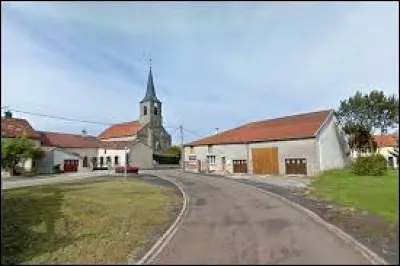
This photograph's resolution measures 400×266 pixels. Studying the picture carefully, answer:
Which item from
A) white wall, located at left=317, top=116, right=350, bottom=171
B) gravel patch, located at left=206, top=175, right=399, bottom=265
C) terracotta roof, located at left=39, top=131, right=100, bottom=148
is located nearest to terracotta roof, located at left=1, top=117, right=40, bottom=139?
terracotta roof, located at left=39, top=131, right=100, bottom=148

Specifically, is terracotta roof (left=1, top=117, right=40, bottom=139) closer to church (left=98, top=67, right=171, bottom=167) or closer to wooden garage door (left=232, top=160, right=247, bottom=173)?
wooden garage door (left=232, top=160, right=247, bottom=173)

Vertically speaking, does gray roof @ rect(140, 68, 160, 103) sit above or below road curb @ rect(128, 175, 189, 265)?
above

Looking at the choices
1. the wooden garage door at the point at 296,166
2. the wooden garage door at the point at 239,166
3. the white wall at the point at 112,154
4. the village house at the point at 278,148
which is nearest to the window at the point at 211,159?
the village house at the point at 278,148

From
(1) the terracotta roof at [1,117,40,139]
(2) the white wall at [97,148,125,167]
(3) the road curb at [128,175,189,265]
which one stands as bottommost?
(3) the road curb at [128,175,189,265]

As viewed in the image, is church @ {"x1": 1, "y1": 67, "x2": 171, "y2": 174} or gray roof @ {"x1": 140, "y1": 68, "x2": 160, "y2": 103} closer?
church @ {"x1": 1, "y1": 67, "x2": 171, "y2": 174}

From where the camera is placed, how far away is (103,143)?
2724 inches

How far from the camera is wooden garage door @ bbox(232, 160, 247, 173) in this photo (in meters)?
47.3

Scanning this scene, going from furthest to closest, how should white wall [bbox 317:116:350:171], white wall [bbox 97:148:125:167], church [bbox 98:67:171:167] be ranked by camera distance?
church [bbox 98:67:171:167] → white wall [bbox 97:148:125:167] → white wall [bbox 317:116:350:171]

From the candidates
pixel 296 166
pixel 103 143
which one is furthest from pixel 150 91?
pixel 296 166

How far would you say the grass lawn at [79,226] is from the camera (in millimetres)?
9453

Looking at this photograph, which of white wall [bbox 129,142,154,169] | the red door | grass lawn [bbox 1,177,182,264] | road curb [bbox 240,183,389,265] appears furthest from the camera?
white wall [bbox 129,142,154,169]

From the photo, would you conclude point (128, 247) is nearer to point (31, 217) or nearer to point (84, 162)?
point (31, 217)

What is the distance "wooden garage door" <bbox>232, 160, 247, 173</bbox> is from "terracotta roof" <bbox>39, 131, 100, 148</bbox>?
26.8 meters

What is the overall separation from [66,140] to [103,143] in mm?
6428
